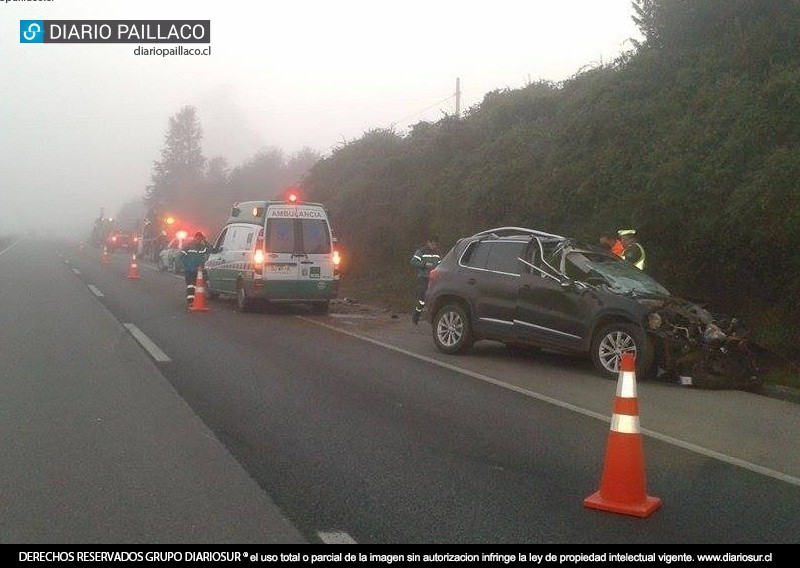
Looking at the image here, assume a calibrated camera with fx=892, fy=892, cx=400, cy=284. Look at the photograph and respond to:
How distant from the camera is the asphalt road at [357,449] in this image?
17.2 feet

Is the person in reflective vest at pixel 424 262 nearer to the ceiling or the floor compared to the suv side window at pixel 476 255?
nearer to the floor

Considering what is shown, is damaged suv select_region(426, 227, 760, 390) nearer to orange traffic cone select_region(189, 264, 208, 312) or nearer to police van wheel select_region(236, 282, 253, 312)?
police van wheel select_region(236, 282, 253, 312)

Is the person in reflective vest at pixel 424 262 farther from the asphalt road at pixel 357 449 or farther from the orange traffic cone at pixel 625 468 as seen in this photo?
the orange traffic cone at pixel 625 468

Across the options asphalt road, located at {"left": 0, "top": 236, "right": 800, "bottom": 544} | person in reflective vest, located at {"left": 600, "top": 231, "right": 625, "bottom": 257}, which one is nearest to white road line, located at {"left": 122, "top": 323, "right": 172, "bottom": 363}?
asphalt road, located at {"left": 0, "top": 236, "right": 800, "bottom": 544}

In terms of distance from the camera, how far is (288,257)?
17562mm

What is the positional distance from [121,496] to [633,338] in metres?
6.88

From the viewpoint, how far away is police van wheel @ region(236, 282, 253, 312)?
17969 mm

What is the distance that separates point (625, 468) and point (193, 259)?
15.3 m

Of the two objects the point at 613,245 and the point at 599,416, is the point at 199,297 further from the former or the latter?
the point at 599,416

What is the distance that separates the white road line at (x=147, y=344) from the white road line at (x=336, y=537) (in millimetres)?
6847

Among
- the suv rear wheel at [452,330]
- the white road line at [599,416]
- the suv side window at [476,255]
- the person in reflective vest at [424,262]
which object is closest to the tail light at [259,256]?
the person in reflective vest at [424,262]

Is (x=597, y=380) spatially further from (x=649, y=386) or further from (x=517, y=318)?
(x=517, y=318)

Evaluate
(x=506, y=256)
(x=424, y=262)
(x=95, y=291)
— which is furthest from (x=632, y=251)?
(x=95, y=291)

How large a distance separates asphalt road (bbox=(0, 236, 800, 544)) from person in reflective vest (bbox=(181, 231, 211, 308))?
21.5 feet
